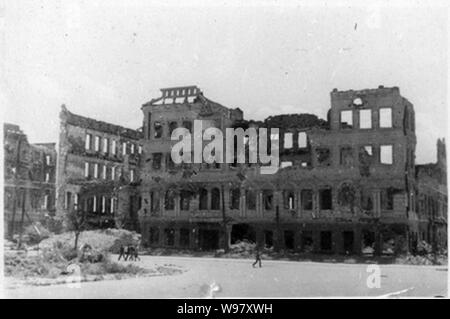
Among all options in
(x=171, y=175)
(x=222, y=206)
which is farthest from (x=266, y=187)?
(x=171, y=175)

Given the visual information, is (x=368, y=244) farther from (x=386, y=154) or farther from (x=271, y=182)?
(x=271, y=182)

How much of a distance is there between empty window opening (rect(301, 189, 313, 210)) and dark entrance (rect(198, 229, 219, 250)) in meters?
3.64

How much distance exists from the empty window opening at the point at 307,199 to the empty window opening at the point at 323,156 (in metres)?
1.19

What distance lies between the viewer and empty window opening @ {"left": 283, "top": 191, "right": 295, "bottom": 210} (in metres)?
21.6

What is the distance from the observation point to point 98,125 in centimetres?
2105

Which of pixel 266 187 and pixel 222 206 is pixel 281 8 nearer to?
pixel 266 187

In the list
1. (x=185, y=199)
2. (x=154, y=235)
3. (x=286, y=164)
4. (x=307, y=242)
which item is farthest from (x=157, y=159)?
(x=307, y=242)

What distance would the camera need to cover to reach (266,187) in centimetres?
2156

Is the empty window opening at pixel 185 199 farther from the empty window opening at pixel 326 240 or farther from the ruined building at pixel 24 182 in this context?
the empty window opening at pixel 326 240

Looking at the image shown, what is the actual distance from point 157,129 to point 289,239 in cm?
665

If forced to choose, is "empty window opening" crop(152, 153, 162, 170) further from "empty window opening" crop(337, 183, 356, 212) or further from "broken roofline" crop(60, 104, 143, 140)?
"empty window opening" crop(337, 183, 356, 212)

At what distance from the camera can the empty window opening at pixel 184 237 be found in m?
22.8

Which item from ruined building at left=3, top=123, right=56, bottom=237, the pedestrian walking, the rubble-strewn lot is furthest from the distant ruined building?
the pedestrian walking

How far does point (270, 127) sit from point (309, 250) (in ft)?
16.4
